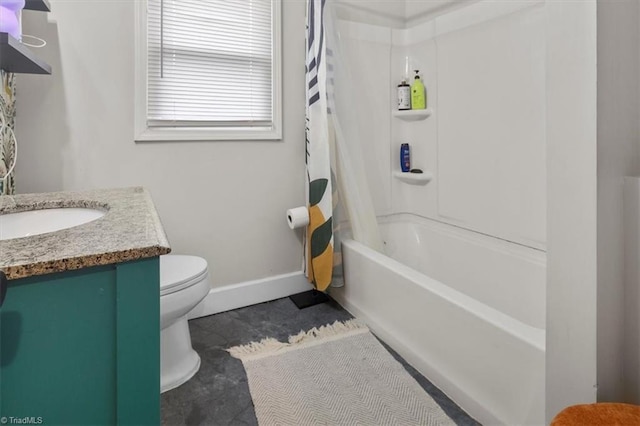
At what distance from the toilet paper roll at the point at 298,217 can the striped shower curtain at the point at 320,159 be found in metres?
0.03

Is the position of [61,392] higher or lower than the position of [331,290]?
higher

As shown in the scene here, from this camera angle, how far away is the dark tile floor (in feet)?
4.46

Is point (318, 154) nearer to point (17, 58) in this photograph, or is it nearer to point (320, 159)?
point (320, 159)

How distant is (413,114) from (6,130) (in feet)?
7.29

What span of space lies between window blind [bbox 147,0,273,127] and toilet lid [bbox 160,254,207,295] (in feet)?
2.53

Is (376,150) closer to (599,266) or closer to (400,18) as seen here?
(400,18)

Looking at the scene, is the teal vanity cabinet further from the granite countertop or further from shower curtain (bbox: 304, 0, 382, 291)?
shower curtain (bbox: 304, 0, 382, 291)

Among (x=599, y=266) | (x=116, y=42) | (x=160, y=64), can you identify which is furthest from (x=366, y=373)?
(x=116, y=42)

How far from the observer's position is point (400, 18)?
2637mm

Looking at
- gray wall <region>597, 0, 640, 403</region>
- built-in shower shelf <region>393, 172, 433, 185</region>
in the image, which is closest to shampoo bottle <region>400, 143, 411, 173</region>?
built-in shower shelf <region>393, 172, 433, 185</region>

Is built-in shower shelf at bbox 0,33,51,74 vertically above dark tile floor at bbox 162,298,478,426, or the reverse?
built-in shower shelf at bbox 0,33,51,74

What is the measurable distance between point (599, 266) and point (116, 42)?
7.17 feet

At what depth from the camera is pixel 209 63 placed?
81.2 inches

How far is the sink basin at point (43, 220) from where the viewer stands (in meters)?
1.17
